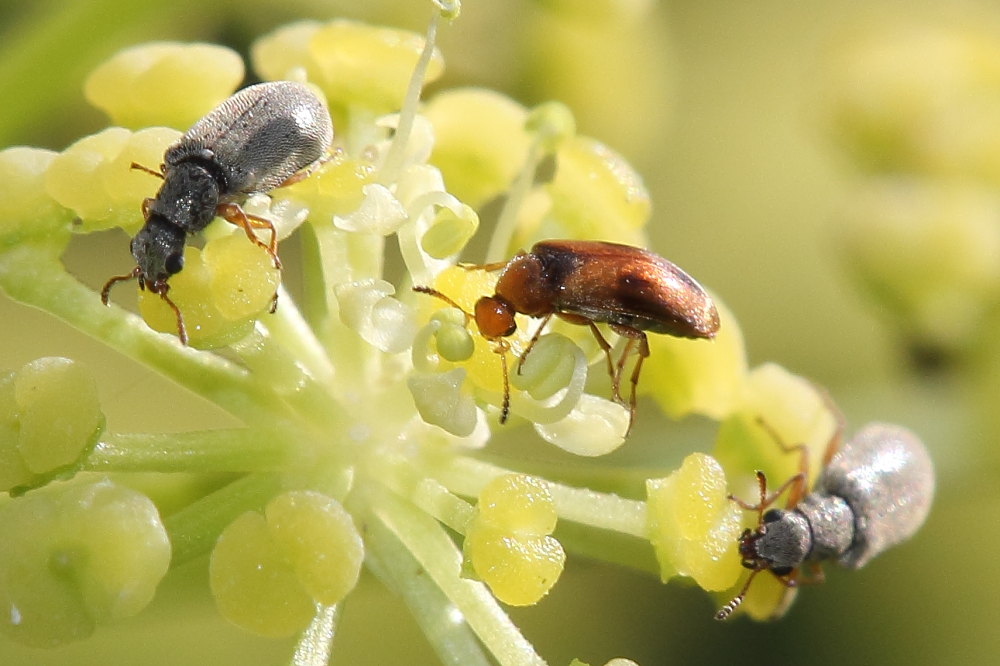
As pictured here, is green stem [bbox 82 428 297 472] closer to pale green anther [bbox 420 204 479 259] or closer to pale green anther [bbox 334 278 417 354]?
pale green anther [bbox 334 278 417 354]

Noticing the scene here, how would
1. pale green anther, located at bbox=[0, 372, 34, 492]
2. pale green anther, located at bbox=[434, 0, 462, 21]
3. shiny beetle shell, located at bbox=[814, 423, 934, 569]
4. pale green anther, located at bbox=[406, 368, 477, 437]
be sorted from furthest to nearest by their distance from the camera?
1. shiny beetle shell, located at bbox=[814, 423, 934, 569]
2. pale green anther, located at bbox=[434, 0, 462, 21]
3. pale green anther, located at bbox=[406, 368, 477, 437]
4. pale green anther, located at bbox=[0, 372, 34, 492]

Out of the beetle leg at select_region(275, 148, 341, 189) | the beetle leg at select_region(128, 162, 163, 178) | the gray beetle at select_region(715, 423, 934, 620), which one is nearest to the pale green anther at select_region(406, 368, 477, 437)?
the beetle leg at select_region(275, 148, 341, 189)

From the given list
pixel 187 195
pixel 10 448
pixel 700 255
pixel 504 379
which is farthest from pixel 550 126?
pixel 700 255

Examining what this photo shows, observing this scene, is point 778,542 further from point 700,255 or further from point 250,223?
point 700,255

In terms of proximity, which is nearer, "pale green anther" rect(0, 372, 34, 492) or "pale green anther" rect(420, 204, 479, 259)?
"pale green anther" rect(0, 372, 34, 492)

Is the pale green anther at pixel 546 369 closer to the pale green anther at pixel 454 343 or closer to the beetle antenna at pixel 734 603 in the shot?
the pale green anther at pixel 454 343
